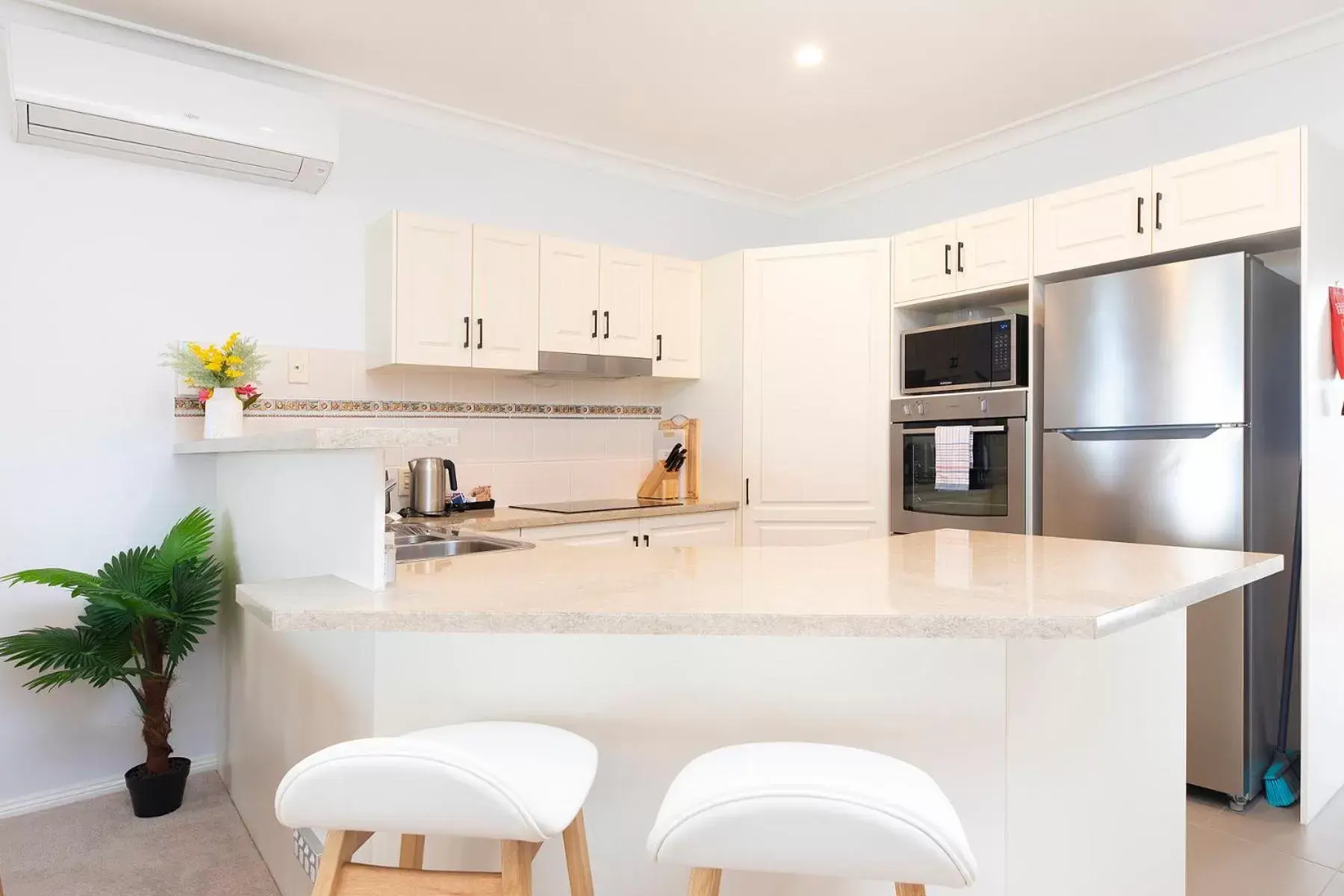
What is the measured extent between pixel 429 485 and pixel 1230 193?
2.95 meters

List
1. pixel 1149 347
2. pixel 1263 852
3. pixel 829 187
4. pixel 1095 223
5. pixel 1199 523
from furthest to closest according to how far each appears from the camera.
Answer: pixel 829 187 → pixel 1095 223 → pixel 1149 347 → pixel 1199 523 → pixel 1263 852

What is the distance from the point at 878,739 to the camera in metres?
1.34

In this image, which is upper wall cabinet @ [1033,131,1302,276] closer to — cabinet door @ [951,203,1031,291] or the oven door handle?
cabinet door @ [951,203,1031,291]

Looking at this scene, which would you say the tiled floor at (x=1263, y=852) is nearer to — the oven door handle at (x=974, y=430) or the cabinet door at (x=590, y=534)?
the oven door handle at (x=974, y=430)

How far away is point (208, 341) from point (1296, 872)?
372 cm

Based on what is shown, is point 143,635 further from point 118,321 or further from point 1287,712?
point 1287,712

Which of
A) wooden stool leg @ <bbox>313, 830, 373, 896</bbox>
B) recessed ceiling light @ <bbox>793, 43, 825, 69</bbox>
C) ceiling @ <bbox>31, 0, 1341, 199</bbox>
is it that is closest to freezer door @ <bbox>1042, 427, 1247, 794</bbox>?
ceiling @ <bbox>31, 0, 1341, 199</bbox>

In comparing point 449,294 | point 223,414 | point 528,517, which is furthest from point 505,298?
point 223,414

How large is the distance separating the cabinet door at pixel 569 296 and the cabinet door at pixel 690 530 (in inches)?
Answer: 32.0

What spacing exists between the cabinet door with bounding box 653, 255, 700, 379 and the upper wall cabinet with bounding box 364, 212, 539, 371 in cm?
65

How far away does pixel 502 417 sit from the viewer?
3641mm

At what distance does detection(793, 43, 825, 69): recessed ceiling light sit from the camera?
290cm

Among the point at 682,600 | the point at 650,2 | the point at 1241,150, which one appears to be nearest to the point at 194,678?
the point at 682,600

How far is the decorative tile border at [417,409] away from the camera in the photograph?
3.03m
